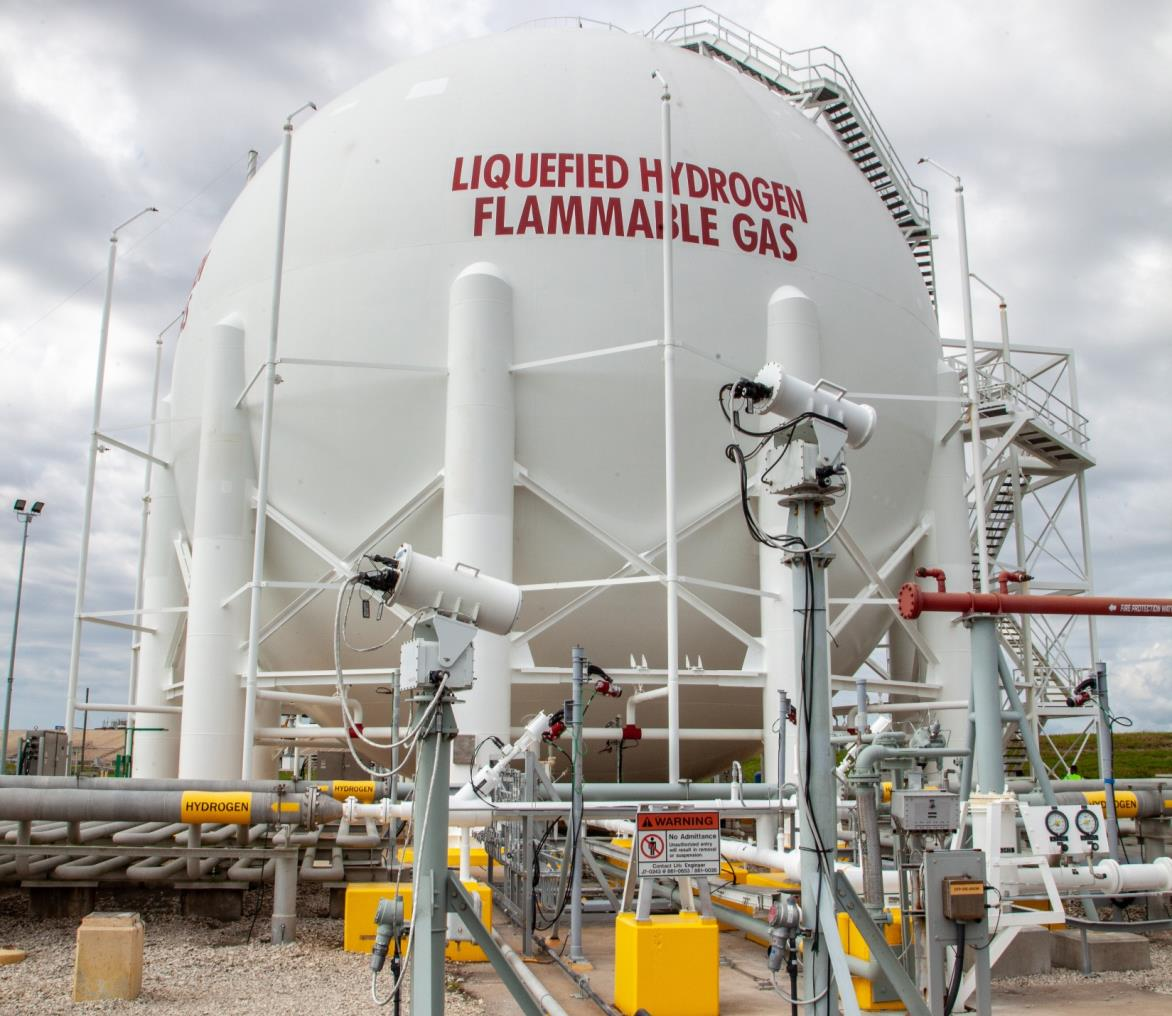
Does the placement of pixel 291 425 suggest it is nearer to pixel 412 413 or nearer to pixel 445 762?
pixel 412 413

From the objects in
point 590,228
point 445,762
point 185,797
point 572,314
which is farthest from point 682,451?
point 445,762

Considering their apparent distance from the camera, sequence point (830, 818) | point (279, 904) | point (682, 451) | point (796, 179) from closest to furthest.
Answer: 1. point (830, 818)
2. point (279, 904)
3. point (682, 451)
4. point (796, 179)

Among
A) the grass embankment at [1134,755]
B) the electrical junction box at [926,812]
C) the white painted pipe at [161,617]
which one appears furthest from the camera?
the grass embankment at [1134,755]

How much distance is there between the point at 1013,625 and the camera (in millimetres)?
21078

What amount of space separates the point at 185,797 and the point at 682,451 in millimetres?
7087

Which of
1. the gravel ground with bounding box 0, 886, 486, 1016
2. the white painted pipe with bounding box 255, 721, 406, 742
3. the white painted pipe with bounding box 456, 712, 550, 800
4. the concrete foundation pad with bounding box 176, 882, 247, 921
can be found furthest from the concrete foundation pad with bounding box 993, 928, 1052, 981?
the white painted pipe with bounding box 255, 721, 406, 742

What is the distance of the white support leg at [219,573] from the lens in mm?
14484

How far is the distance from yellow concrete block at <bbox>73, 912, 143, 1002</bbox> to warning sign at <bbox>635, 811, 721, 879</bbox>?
343 centimetres

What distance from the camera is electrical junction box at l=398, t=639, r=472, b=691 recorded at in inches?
216

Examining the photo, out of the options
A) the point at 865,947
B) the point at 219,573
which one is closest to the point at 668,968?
the point at 865,947

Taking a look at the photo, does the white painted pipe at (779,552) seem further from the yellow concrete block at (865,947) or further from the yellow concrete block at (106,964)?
the yellow concrete block at (106,964)

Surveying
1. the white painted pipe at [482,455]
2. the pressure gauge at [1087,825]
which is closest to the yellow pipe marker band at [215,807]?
the white painted pipe at [482,455]

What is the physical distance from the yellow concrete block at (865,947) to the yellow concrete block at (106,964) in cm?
469

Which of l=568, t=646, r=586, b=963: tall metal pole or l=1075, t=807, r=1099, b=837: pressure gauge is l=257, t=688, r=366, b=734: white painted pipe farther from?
l=1075, t=807, r=1099, b=837: pressure gauge
